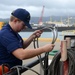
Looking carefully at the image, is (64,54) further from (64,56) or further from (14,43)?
(14,43)

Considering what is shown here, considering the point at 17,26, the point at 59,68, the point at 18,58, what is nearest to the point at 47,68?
the point at 59,68

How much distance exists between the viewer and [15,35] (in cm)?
380

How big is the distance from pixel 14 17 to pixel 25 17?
13cm

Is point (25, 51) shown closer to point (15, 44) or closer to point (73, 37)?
point (15, 44)

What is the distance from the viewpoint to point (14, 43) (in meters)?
3.62

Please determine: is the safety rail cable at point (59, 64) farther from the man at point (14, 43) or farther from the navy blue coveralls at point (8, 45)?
the navy blue coveralls at point (8, 45)

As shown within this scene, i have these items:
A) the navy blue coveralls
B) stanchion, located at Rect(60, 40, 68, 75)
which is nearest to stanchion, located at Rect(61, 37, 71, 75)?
stanchion, located at Rect(60, 40, 68, 75)

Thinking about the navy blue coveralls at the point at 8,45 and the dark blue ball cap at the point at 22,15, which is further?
the dark blue ball cap at the point at 22,15

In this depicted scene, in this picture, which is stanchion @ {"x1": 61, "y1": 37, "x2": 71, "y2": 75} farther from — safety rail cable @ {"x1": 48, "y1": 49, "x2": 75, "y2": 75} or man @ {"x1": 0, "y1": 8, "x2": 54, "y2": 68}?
man @ {"x1": 0, "y1": 8, "x2": 54, "y2": 68}

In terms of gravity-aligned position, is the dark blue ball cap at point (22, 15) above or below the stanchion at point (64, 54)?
above

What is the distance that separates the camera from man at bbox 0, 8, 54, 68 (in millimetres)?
3621

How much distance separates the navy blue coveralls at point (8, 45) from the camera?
363 cm

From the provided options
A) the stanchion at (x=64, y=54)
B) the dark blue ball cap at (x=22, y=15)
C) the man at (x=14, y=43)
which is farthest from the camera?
the dark blue ball cap at (x=22, y=15)

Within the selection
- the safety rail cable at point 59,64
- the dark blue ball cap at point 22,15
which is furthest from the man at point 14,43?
the safety rail cable at point 59,64
